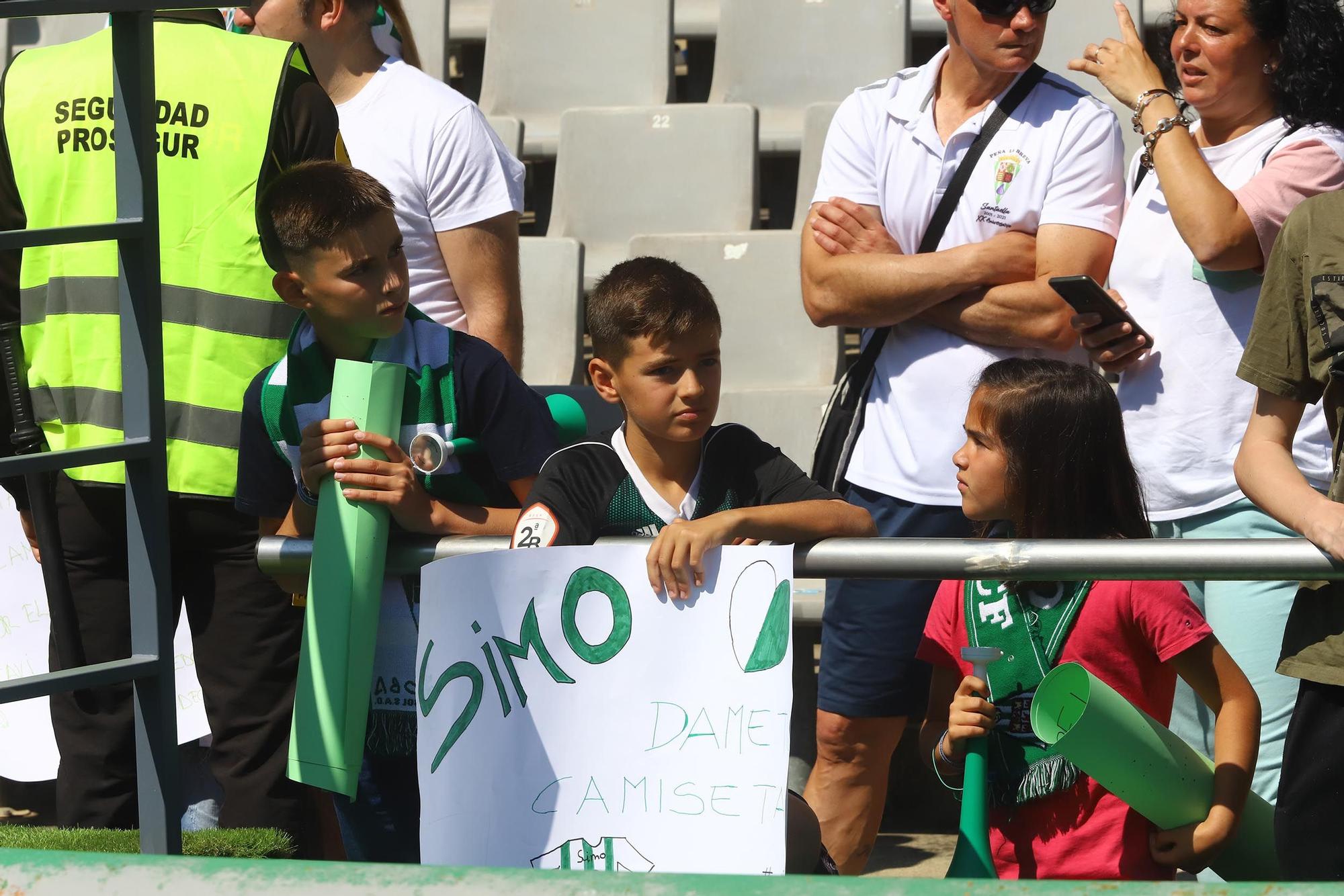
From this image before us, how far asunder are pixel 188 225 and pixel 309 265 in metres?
0.30

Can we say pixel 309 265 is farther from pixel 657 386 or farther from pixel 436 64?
pixel 436 64

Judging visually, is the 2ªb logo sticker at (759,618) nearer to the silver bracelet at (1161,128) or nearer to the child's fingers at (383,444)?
the child's fingers at (383,444)

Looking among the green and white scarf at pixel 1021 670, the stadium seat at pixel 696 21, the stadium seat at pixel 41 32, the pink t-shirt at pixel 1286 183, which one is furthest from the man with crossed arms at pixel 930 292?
the stadium seat at pixel 41 32

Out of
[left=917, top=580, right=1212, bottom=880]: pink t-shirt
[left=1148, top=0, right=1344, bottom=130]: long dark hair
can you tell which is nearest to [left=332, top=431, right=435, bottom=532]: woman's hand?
[left=917, top=580, right=1212, bottom=880]: pink t-shirt

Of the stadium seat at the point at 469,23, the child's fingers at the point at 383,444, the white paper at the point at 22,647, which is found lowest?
the white paper at the point at 22,647

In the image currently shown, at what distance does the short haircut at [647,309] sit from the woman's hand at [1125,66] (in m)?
1.00

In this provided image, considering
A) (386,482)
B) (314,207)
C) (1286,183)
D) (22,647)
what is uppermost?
(1286,183)

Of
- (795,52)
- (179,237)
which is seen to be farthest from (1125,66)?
(795,52)

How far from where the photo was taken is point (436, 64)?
616cm

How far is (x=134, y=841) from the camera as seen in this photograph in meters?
2.28

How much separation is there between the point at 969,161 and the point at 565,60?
145 inches

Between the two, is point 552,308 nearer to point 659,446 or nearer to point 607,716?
point 659,446

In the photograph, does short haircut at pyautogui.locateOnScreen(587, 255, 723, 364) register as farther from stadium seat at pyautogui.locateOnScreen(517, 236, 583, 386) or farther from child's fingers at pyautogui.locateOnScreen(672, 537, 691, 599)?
stadium seat at pyautogui.locateOnScreen(517, 236, 583, 386)

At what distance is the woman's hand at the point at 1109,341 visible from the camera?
2721mm
